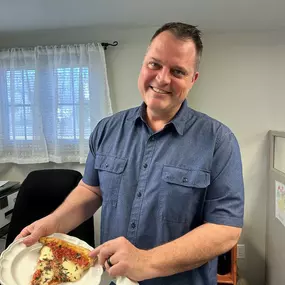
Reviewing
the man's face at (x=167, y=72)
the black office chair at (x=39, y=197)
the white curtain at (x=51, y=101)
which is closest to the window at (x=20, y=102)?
the white curtain at (x=51, y=101)

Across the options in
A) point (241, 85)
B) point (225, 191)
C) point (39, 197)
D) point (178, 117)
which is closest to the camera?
point (225, 191)

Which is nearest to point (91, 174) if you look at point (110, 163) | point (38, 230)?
point (110, 163)

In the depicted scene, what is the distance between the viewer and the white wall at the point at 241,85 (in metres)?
2.13

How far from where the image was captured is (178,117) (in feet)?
3.07

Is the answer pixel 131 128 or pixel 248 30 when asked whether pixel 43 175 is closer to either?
pixel 131 128

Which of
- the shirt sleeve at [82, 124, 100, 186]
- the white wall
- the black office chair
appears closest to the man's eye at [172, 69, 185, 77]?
the shirt sleeve at [82, 124, 100, 186]

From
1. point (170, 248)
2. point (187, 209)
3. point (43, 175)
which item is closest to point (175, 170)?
point (187, 209)

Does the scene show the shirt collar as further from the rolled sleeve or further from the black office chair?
the black office chair

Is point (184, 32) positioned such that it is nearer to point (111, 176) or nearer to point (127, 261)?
point (111, 176)

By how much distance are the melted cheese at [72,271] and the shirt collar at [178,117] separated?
1.70ft

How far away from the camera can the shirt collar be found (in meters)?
0.92

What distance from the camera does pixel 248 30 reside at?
82.4 inches

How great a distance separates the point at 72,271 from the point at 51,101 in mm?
1664

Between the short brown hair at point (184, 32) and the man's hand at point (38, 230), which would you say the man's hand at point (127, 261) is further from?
the short brown hair at point (184, 32)
